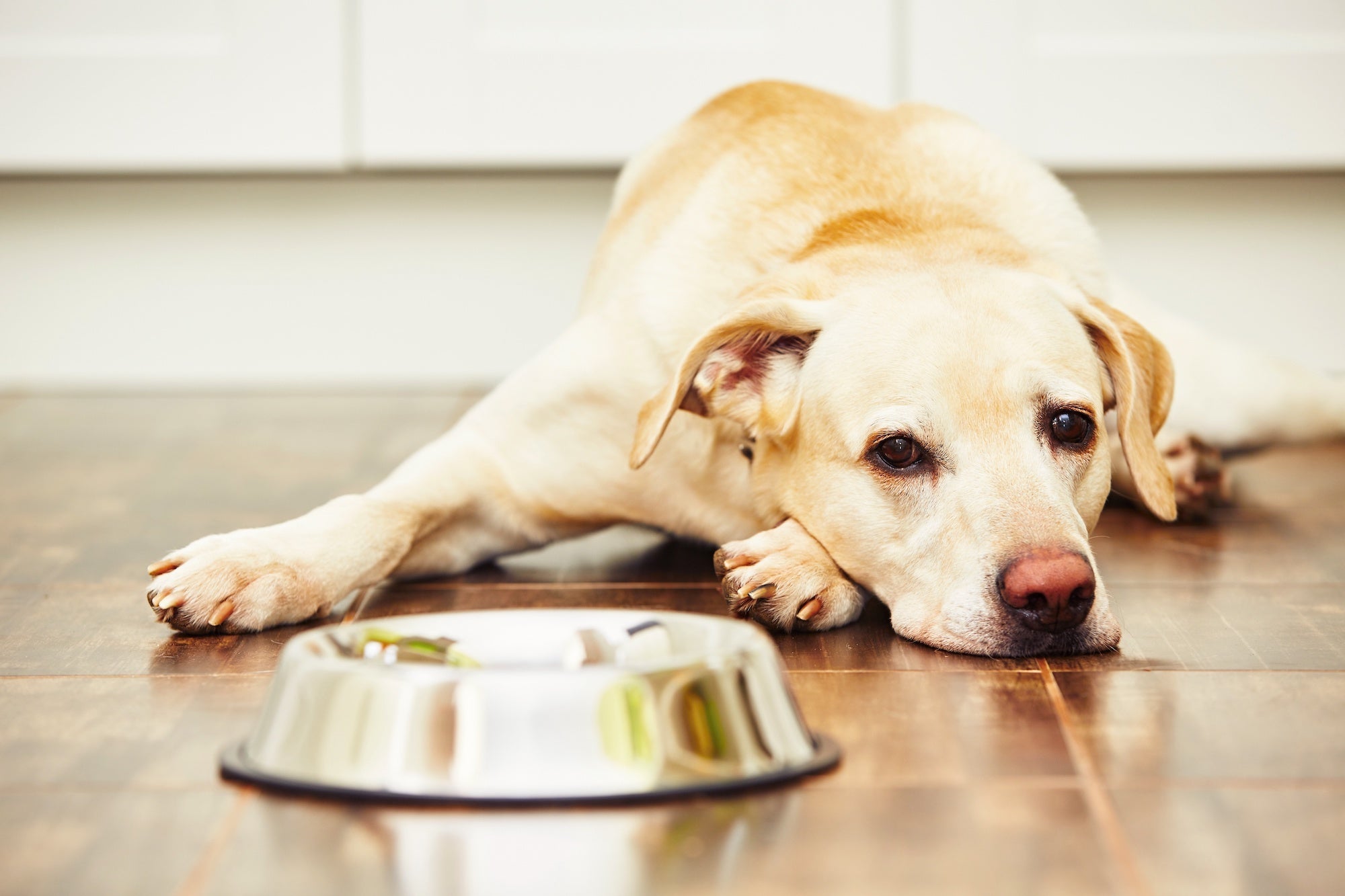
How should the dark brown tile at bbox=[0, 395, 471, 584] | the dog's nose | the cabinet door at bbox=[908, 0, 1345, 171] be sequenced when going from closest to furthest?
the dog's nose, the dark brown tile at bbox=[0, 395, 471, 584], the cabinet door at bbox=[908, 0, 1345, 171]

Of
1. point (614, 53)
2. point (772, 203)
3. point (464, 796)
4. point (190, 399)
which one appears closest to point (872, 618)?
point (772, 203)

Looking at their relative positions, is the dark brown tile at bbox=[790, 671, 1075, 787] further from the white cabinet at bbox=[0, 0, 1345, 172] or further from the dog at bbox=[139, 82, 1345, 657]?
the white cabinet at bbox=[0, 0, 1345, 172]

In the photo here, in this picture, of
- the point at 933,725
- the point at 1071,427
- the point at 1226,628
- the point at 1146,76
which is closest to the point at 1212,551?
the point at 1226,628

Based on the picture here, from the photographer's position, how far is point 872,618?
189 centimetres

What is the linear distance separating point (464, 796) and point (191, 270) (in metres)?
3.07

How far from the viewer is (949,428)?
1716 mm

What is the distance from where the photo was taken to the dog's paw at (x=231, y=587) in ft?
5.73

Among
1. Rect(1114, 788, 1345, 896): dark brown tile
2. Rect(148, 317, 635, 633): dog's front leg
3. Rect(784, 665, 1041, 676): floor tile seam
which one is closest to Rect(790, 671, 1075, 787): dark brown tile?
Rect(784, 665, 1041, 676): floor tile seam

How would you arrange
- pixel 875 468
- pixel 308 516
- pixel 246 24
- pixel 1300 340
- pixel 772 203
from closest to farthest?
pixel 875 468 → pixel 308 516 → pixel 772 203 → pixel 246 24 → pixel 1300 340

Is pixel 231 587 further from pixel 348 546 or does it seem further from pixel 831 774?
pixel 831 774

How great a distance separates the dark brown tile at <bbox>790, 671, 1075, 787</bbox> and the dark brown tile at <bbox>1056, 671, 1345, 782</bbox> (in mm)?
47

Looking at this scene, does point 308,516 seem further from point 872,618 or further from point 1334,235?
point 1334,235

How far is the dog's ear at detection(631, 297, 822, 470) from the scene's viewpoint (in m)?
1.83

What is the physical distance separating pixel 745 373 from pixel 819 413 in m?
0.14
